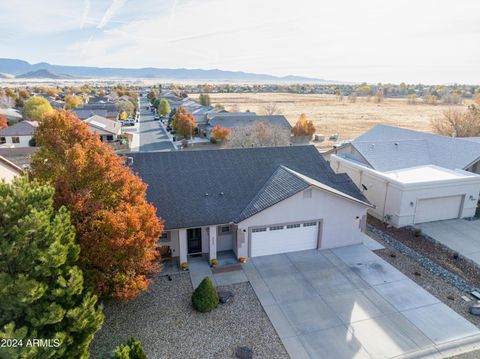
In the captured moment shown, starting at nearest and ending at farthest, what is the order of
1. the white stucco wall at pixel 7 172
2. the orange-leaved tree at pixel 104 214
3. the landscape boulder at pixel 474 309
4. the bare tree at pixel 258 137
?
the orange-leaved tree at pixel 104 214 < the landscape boulder at pixel 474 309 < the white stucco wall at pixel 7 172 < the bare tree at pixel 258 137

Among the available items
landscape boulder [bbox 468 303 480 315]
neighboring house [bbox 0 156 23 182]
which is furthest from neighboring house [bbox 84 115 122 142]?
landscape boulder [bbox 468 303 480 315]

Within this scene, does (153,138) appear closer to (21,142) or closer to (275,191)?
(21,142)

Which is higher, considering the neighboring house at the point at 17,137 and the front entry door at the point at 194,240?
the neighboring house at the point at 17,137

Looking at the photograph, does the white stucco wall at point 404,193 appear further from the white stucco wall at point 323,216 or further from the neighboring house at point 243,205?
the white stucco wall at point 323,216

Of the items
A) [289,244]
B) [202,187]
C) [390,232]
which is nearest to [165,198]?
[202,187]

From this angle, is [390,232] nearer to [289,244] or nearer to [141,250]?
[289,244]

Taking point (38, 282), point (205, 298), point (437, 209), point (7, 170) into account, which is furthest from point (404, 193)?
point (7, 170)


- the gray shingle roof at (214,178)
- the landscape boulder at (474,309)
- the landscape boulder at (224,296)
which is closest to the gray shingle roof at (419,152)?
the gray shingle roof at (214,178)
